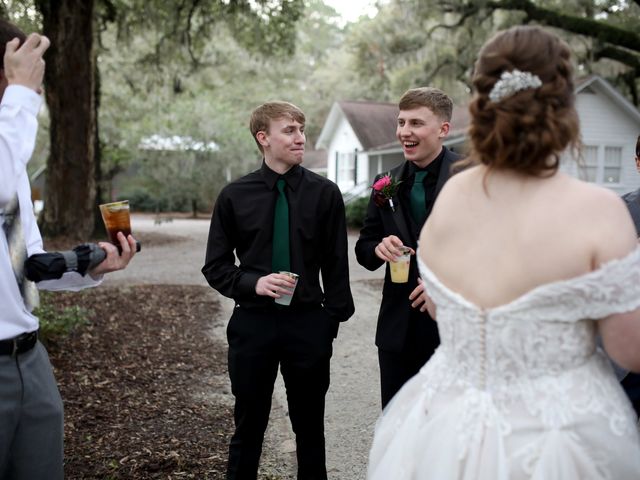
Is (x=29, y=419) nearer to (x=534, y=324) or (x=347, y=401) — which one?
(x=534, y=324)

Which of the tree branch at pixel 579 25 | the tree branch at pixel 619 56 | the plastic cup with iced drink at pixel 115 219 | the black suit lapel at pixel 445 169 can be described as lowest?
the plastic cup with iced drink at pixel 115 219

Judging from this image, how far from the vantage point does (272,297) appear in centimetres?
343

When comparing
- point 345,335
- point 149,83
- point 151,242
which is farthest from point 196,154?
point 345,335

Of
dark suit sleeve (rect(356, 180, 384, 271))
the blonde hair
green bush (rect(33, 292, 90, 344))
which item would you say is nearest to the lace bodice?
dark suit sleeve (rect(356, 180, 384, 271))

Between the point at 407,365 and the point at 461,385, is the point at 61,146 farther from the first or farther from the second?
the point at 461,385

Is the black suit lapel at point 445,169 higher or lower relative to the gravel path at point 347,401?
higher

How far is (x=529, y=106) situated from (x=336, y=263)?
6.75 ft

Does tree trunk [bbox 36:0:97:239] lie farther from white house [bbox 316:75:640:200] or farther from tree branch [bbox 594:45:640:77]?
tree branch [bbox 594:45:640:77]

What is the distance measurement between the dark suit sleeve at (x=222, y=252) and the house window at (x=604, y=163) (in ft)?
69.7

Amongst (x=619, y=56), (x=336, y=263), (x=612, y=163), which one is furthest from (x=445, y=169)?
(x=612, y=163)

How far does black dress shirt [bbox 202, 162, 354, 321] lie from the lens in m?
3.54

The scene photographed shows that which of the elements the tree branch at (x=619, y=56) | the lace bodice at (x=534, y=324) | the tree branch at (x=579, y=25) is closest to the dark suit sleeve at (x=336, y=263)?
the lace bodice at (x=534, y=324)

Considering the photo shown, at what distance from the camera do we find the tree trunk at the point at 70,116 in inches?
597

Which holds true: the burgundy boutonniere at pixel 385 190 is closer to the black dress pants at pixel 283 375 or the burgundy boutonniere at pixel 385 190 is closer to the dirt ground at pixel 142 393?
the black dress pants at pixel 283 375
